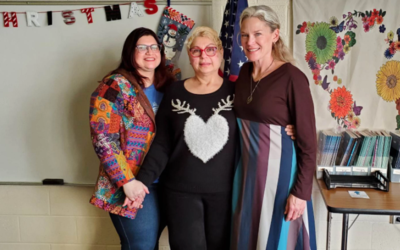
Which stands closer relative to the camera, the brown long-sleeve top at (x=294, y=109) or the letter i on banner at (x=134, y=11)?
the brown long-sleeve top at (x=294, y=109)

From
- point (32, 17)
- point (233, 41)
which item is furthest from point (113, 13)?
point (233, 41)

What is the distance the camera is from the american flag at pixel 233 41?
173cm

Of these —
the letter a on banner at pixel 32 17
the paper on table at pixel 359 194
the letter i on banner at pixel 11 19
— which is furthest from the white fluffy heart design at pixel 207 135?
the letter i on banner at pixel 11 19

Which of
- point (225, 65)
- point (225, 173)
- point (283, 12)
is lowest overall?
point (225, 173)

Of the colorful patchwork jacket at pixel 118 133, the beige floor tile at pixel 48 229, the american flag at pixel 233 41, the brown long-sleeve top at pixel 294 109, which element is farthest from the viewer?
the beige floor tile at pixel 48 229

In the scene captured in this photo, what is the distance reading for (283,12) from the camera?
1.88 m

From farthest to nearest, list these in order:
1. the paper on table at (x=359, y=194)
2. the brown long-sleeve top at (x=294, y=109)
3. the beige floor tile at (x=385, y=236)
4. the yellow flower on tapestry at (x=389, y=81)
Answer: the beige floor tile at (x=385, y=236), the yellow flower on tapestry at (x=389, y=81), the paper on table at (x=359, y=194), the brown long-sleeve top at (x=294, y=109)

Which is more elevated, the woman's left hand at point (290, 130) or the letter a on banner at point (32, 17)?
the letter a on banner at point (32, 17)

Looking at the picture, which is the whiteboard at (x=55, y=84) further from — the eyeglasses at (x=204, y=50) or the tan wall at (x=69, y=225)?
the eyeglasses at (x=204, y=50)

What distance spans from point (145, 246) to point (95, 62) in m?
1.10

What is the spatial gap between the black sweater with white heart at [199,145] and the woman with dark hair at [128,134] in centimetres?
9

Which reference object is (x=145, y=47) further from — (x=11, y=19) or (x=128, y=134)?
(x=11, y=19)

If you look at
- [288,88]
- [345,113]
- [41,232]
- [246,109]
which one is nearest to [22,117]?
[41,232]

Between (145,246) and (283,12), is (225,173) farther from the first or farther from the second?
(283,12)
